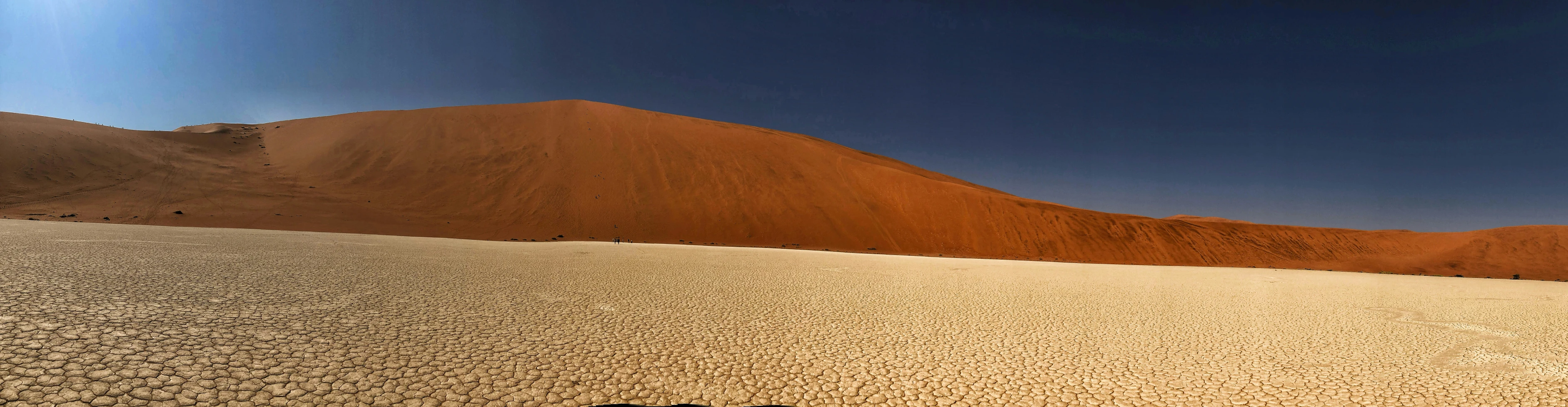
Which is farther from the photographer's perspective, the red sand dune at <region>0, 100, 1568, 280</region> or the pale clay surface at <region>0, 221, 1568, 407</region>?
the red sand dune at <region>0, 100, 1568, 280</region>

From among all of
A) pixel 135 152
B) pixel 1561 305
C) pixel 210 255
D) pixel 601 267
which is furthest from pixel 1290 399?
pixel 135 152

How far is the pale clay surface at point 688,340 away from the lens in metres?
3.24

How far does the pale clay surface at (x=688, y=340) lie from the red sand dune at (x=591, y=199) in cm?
1590

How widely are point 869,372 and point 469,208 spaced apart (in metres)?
25.7

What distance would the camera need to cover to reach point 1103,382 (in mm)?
3846

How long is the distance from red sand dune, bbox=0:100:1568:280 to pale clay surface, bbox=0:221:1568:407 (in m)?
15.9

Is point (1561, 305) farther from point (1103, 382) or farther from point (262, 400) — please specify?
point (262, 400)

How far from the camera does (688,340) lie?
4.58m

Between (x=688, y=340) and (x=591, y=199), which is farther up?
(x=591, y=199)

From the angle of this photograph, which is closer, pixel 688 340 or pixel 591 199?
pixel 688 340

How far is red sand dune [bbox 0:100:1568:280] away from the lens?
22922mm

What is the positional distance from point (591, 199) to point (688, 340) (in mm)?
23640

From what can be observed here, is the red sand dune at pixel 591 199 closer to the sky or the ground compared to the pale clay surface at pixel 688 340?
closer to the sky

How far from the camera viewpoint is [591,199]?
26.7m
